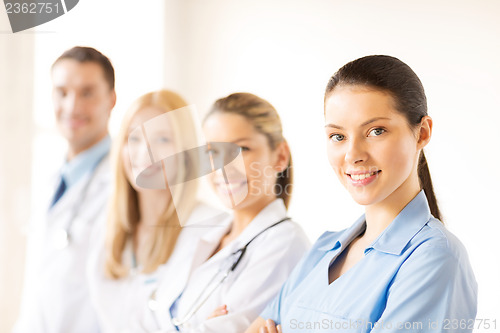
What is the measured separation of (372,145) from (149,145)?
601 millimetres

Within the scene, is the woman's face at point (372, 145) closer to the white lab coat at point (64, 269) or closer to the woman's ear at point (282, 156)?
the woman's ear at point (282, 156)

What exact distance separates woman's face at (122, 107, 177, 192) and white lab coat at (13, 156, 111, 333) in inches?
4.4

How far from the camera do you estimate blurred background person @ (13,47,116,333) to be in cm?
123

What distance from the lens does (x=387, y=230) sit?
0.72m

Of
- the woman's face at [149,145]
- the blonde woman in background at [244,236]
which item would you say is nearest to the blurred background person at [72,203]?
the woman's face at [149,145]

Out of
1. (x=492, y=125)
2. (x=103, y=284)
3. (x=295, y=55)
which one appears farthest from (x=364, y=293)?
(x=103, y=284)

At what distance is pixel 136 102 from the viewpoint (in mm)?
1237

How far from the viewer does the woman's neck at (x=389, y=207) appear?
0.73m

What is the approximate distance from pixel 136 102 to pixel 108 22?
0.73ft

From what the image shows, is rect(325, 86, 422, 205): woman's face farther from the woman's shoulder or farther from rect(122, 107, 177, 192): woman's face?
rect(122, 107, 177, 192): woman's face

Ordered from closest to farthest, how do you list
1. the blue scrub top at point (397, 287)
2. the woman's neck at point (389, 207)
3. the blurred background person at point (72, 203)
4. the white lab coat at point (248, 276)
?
the blue scrub top at point (397, 287), the woman's neck at point (389, 207), the white lab coat at point (248, 276), the blurred background person at point (72, 203)

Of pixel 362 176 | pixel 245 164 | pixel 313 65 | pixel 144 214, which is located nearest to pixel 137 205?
pixel 144 214

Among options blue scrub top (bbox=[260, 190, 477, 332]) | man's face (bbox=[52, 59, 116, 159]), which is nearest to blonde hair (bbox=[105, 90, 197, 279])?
man's face (bbox=[52, 59, 116, 159])

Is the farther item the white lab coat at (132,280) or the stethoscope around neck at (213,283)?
the white lab coat at (132,280)
